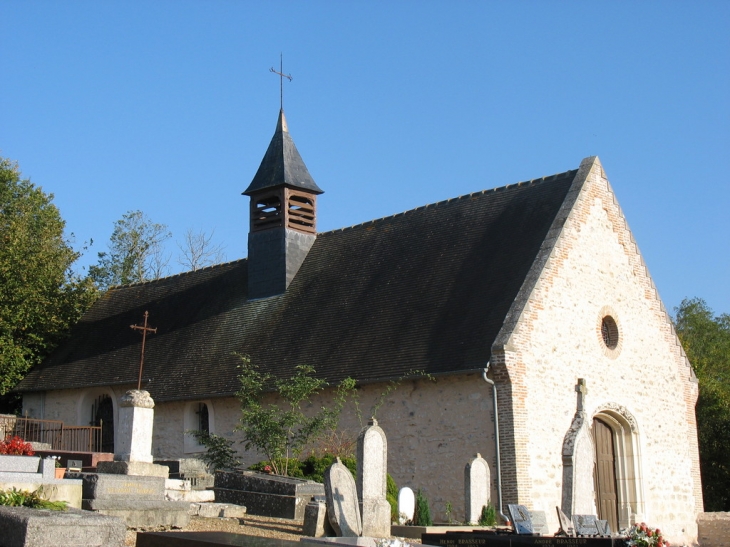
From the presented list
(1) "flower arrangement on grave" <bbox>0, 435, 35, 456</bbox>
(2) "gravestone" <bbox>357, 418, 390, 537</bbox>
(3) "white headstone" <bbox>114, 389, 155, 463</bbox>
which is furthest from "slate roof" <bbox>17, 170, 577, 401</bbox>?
(1) "flower arrangement on grave" <bbox>0, 435, 35, 456</bbox>

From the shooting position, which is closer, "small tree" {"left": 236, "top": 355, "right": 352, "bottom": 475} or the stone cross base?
the stone cross base

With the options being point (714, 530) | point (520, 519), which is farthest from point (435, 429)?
point (714, 530)

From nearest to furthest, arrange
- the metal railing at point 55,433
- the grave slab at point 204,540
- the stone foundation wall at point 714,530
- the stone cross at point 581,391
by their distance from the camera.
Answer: the grave slab at point 204,540, the stone cross at point 581,391, the stone foundation wall at point 714,530, the metal railing at point 55,433

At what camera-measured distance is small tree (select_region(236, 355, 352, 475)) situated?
1769cm

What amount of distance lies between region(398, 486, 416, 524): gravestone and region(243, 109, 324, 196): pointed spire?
11.1 m

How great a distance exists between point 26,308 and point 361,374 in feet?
39.4

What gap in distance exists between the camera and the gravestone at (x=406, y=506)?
50.0ft

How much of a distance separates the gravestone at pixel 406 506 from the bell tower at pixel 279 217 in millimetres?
8948

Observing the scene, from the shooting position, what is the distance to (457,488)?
1700cm

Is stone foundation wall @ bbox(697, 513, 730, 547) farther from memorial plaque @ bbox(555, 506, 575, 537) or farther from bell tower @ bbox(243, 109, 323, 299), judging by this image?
bell tower @ bbox(243, 109, 323, 299)

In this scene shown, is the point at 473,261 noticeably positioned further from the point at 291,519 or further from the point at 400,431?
the point at 291,519

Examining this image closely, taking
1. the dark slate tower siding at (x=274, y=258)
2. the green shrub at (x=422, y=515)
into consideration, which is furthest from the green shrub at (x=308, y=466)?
the dark slate tower siding at (x=274, y=258)

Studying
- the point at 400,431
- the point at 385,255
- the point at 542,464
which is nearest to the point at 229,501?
the point at 400,431

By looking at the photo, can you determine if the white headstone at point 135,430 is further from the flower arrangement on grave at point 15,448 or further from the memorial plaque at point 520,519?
the memorial plaque at point 520,519
